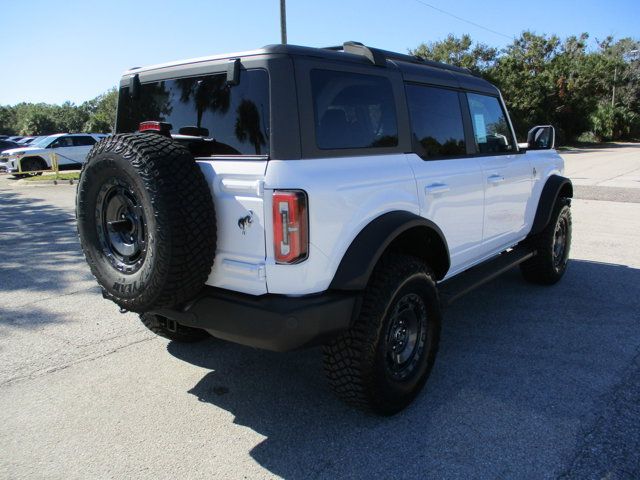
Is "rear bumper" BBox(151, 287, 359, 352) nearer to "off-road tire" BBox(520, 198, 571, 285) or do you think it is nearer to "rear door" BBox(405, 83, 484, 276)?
"rear door" BBox(405, 83, 484, 276)

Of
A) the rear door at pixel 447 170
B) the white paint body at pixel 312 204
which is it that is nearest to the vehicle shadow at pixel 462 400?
the rear door at pixel 447 170

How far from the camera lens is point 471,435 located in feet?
8.95

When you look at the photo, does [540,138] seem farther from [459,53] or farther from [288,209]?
[459,53]

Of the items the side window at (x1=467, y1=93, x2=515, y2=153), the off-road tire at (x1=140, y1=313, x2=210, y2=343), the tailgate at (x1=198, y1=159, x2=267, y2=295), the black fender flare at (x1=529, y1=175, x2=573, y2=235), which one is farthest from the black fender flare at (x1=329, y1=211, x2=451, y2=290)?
the black fender flare at (x1=529, y1=175, x2=573, y2=235)

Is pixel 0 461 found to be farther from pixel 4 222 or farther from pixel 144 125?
pixel 4 222

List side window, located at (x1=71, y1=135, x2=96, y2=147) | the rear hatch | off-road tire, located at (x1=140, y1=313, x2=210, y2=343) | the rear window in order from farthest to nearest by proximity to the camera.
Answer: side window, located at (x1=71, y1=135, x2=96, y2=147)
off-road tire, located at (x1=140, y1=313, x2=210, y2=343)
the rear window
the rear hatch

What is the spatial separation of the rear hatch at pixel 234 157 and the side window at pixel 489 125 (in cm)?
210

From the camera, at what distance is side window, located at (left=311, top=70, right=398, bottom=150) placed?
2.63m

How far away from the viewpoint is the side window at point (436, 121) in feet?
10.9

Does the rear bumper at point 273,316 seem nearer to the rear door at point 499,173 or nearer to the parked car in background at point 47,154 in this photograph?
the rear door at point 499,173

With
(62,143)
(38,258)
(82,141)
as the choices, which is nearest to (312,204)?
(38,258)

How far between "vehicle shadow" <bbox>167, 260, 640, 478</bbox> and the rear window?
1.54 m

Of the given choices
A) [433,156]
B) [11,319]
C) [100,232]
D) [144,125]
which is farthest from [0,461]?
[433,156]

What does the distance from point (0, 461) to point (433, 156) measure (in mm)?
3017
